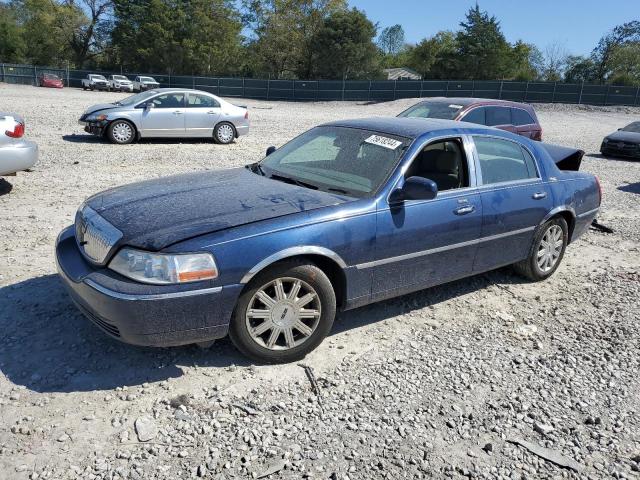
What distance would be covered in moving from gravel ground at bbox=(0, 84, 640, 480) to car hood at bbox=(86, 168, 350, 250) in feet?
2.95

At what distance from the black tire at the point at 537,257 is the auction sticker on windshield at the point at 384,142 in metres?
1.83

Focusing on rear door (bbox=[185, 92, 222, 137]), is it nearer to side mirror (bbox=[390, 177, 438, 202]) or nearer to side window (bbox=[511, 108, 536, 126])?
side window (bbox=[511, 108, 536, 126])

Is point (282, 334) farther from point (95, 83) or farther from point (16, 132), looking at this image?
point (95, 83)

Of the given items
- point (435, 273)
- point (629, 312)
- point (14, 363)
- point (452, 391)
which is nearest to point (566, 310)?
point (629, 312)

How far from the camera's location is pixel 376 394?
3.44m

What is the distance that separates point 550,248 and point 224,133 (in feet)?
34.8

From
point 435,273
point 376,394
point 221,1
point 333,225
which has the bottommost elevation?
point 376,394

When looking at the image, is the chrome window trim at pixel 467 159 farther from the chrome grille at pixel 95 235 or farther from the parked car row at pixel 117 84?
the parked car row at pixel 117 84

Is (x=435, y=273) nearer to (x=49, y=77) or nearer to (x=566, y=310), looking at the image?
(x=566, y=310)

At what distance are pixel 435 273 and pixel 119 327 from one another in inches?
94.9

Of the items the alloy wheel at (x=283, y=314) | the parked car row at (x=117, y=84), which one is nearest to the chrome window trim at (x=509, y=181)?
the alloy wheel at (x=283, y=314)

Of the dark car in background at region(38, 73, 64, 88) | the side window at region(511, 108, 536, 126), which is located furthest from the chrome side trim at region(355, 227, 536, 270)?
the dark car in background at region(38, 73, 64, 88)

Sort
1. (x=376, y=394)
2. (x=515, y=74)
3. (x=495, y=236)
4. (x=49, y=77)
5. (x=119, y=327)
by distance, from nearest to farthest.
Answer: (x=119, y=327)
(x=376, y=394)
(x=495, y=236)
(x=49, y=77)
(x=515, y=74)

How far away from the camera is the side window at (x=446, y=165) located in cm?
446
